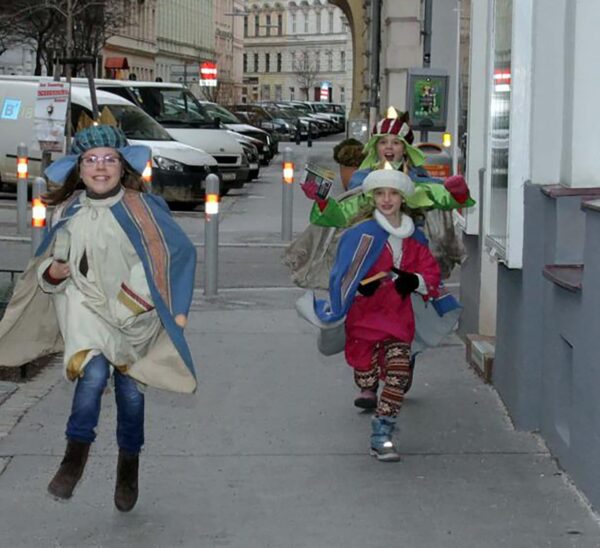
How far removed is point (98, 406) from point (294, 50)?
152830 millimetres

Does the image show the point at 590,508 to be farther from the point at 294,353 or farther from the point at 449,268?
the point at 294,353

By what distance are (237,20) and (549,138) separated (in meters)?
136

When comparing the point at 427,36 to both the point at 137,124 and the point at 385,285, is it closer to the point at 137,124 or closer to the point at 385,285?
the point at 137,124

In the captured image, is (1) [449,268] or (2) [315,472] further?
(1) [449,268]

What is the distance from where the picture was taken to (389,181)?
727 cm

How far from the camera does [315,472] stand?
273 inches

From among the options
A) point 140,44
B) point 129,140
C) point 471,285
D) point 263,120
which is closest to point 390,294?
point 471,285

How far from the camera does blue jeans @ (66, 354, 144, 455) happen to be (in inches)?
→ 234

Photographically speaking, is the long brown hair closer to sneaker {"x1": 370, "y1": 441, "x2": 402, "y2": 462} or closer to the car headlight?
sneaker {"x1": 370, "y1": 441, "x2": 402, "y2": 462}

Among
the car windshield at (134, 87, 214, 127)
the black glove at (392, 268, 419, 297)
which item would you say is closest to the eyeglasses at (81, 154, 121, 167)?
the black glove at (392, 268, 419, 297)

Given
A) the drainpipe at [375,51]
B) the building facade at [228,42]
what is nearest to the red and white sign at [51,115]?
the drainpipe at [375,51]

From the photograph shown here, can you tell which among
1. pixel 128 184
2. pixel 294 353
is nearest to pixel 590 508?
pixel 128 184

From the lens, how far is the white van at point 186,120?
26.7 m

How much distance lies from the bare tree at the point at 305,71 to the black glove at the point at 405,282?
14175 centimetres
